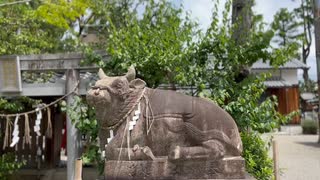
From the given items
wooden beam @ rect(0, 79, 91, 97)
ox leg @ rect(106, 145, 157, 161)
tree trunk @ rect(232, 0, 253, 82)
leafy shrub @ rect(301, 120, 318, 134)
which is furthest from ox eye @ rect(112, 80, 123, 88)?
leafy shrub @ rect(301, 120, 318, 134)

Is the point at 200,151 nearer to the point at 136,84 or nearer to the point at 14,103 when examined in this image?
the point at 136,84

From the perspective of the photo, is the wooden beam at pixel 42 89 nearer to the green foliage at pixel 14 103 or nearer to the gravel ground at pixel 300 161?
the green foliage at pixel 14 103

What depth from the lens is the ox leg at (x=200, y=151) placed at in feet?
14.4

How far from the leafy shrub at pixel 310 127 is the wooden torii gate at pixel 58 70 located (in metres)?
23.1

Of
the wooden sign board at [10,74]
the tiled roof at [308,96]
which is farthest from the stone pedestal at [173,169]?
the tiled roof at [308,96]

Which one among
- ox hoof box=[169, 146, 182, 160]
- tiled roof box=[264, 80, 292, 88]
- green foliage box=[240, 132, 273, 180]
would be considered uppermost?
tiled roof box=[264, 80, 292, 88]

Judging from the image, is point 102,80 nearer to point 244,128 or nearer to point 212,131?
point 212,131

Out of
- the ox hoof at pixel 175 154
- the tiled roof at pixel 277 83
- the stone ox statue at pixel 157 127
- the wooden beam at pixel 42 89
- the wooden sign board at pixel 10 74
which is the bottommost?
the ox hoof at pixel 175 154

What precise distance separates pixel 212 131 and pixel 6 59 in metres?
5.60

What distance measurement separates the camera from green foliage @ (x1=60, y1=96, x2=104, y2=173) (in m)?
7.19

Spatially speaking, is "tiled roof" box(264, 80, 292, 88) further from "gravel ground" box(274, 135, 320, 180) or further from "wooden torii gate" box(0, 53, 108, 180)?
"wooden torii gate" box(0, 53, 108, 180)

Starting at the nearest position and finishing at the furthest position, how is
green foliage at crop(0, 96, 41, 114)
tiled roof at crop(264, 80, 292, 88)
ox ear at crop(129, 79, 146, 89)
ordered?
ox ear at crop(129, 79, 146, 89) < green foliage at crop(0, 96, 41, 114) < tiled roof at crop(264, 80, 292, 88)

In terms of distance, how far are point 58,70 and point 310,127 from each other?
77.1 feet

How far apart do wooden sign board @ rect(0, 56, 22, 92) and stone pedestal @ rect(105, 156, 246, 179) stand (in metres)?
4.76
